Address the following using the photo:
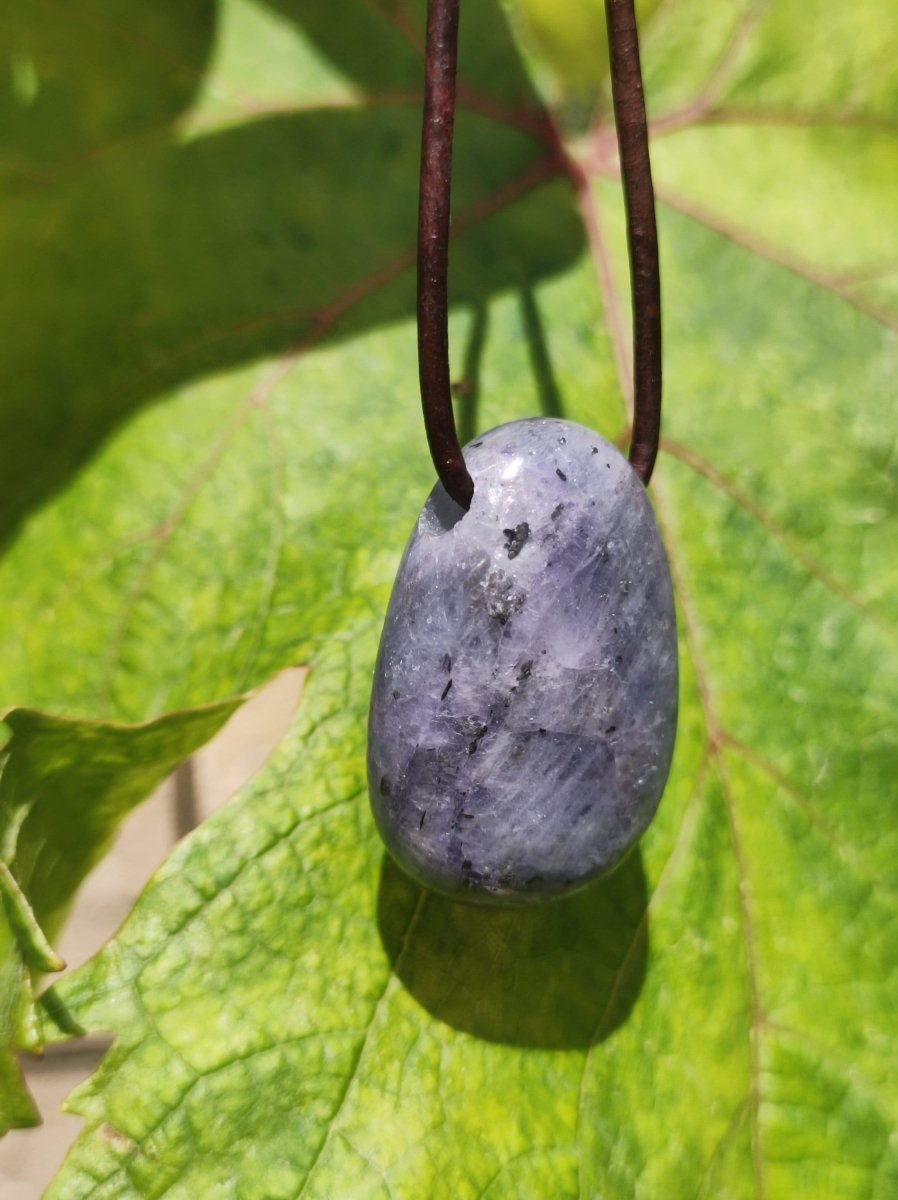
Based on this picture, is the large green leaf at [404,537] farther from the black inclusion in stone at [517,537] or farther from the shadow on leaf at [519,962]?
the black inclusion in stone at [517,537]

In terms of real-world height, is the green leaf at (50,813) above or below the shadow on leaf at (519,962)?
above

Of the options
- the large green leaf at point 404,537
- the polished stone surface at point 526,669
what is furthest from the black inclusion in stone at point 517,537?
the large green leaf at point 404,537

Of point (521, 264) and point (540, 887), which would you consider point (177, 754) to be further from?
point (521, 264)

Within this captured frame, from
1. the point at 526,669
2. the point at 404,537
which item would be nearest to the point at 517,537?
the point at 526,669

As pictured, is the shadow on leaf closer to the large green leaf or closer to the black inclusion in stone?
the large green leaf

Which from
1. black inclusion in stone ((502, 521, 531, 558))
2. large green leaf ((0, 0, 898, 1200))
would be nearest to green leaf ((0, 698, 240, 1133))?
large green leaf ((0, 0, 898, 1200))

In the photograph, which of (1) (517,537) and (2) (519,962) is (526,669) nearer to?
(1) (517,537)
